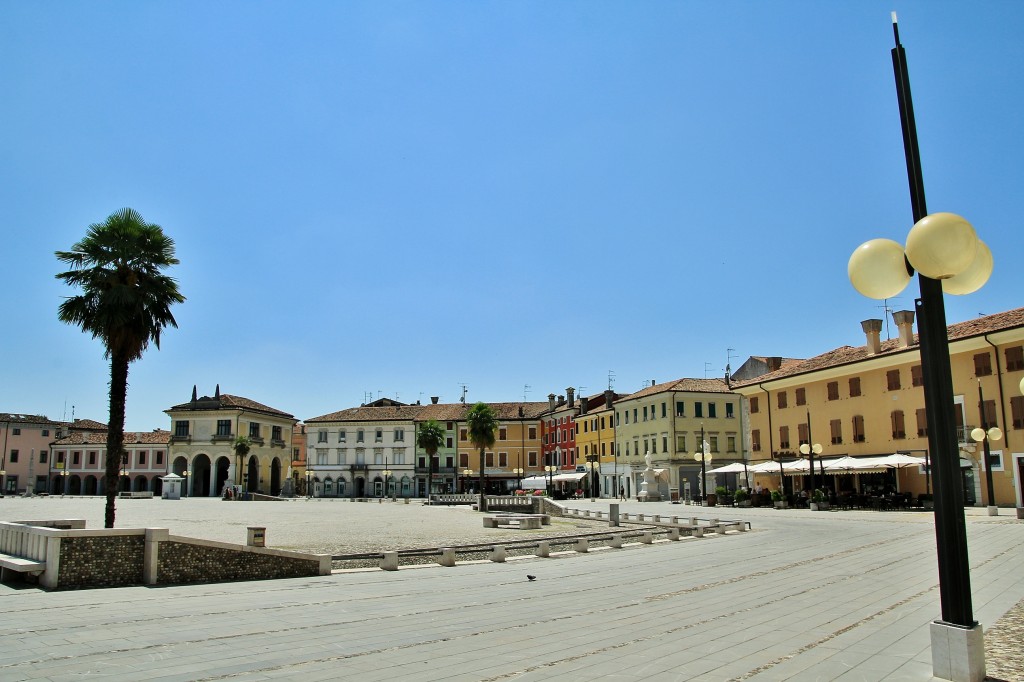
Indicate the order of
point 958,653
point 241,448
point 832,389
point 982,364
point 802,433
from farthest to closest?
1. point 241,448
2. point 802,433
3. point 832,389
4. point 982,364
5. point 958,653

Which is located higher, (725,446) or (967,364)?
(967,364)

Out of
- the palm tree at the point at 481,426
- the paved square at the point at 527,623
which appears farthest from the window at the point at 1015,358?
the palm tree at the point at 481,426

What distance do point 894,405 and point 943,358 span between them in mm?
A: 41045

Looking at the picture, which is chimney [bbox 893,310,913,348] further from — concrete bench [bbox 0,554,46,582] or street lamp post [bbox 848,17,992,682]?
concrete bench [bbox 0,554,46,582]

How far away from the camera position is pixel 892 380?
42562 mm

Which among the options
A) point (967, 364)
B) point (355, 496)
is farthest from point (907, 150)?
point (355, 496)

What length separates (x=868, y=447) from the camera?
144ft

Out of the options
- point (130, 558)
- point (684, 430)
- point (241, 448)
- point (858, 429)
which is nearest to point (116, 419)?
point (130, 558)

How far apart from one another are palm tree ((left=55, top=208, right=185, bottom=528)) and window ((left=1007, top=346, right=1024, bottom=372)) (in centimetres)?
3779

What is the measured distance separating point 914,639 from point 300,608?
809 centimetres

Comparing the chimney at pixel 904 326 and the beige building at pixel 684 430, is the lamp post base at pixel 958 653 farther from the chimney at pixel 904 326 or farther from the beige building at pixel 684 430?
the beige building at pixel 684 430

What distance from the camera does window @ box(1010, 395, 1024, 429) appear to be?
35094mm

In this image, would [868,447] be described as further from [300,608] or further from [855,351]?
[300,608]

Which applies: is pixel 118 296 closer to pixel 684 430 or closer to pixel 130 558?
pixel 130 558
